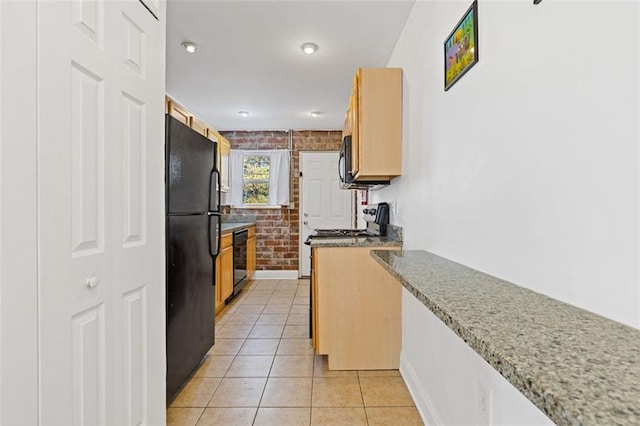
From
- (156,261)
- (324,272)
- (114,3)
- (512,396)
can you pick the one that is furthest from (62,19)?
(324,272)

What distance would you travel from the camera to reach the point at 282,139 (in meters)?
5.61

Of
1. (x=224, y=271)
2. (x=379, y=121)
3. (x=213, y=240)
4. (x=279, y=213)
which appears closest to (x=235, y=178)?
(x=279, y=213)

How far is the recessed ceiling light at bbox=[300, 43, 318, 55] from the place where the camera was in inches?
105

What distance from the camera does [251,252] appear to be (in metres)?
5.23

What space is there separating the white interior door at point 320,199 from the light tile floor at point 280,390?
2.59m

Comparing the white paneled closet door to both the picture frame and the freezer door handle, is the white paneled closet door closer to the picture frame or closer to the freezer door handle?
the freezer door handle

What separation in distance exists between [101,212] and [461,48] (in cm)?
150

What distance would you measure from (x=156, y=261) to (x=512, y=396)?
1.41 meters

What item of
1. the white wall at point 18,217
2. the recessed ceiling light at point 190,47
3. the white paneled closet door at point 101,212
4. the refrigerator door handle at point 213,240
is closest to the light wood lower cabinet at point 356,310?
the refrigerator door handle at point 213,240

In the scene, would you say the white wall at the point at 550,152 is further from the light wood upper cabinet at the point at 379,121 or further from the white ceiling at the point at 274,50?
the white ceiling at the point at 274,50

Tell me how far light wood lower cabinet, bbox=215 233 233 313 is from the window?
168cm

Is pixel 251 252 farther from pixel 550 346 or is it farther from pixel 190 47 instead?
pixel 550 346

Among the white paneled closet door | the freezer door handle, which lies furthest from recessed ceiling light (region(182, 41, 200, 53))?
the white paneled closet door

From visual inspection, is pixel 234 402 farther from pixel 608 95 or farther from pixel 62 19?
pixel 608 95
